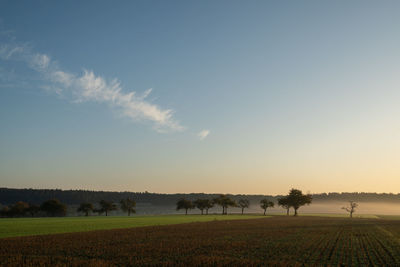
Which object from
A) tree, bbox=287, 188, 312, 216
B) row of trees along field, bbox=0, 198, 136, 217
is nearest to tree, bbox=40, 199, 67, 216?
row of trees along field, bbox=0, 198, 136, 217

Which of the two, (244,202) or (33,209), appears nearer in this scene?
(33,209)

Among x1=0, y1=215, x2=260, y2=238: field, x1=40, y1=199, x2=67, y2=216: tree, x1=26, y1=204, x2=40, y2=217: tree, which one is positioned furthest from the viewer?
x1=26, y1=204, x2=40, y2=217: tree

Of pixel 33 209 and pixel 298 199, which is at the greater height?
pixel 298 199

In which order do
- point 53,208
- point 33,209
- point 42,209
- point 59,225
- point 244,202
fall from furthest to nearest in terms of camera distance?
point 244,202 < point 33,209 < point 42,209 < point 53,208 < point 59,225

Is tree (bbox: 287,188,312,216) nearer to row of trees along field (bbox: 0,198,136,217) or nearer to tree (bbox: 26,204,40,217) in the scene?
row of trees along field (bbox: 0,198,136,217)

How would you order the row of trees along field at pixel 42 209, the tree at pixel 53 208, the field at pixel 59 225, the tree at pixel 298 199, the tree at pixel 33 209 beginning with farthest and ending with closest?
the tree at pixel 298 199 → the tree at pixel 33 209 → the tree at pixel 53 208 → the row of trees along field at pixel 42 209 → the field at pixel 59 225

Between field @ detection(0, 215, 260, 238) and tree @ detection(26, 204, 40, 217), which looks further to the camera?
tree @ detection(26, 204, 40, 217)

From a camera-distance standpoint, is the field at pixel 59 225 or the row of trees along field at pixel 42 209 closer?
the field at pixel 59 225

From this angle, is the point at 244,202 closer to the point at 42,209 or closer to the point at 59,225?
the point at 42,209

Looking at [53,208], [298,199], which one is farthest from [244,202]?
[53,208]

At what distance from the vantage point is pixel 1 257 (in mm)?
28422

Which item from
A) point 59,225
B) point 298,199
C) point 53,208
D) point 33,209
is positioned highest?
point 298,199

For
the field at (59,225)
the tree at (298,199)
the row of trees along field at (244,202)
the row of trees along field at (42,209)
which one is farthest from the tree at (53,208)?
the tree at (298,199)

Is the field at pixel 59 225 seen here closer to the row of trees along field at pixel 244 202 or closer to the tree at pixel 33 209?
the tree at pixel 33 209
